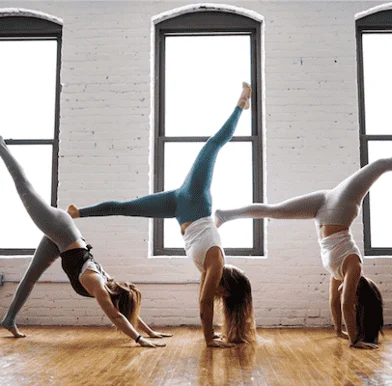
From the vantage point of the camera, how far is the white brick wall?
4684mm

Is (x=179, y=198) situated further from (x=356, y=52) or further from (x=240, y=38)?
(x=356, y=52)

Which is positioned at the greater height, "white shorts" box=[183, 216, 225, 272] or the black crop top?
"white shorts" box=[183, 216, 225, 272]

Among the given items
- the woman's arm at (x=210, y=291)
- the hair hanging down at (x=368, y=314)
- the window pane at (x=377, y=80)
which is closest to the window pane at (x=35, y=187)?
the woman's arm at (x=210, y=291)

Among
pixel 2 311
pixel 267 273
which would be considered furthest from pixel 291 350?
pixel 2 311

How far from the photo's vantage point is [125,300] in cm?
371

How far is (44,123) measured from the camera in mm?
5195

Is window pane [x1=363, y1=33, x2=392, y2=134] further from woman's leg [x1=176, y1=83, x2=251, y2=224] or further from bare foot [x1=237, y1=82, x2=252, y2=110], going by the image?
woman's leg [x1=176, y1=83, x2=251, y2=224]

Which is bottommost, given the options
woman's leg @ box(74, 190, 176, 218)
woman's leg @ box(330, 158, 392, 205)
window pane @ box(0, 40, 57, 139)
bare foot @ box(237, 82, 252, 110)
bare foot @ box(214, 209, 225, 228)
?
bare foot @ box(214, 209, 225, 228)

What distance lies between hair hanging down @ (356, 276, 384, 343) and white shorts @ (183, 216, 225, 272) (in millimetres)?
1071

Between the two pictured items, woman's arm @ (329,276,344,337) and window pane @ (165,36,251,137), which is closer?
woman's arm @ (329,276,344,337)

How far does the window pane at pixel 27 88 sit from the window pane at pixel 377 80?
3213mm

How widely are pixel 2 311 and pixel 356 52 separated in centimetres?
Answer: 426

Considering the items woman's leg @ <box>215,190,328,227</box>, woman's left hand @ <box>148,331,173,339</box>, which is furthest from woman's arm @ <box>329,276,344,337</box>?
woman's left hand @ <box>148,331,173,339</box>

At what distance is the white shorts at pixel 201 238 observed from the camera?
11.8ft
